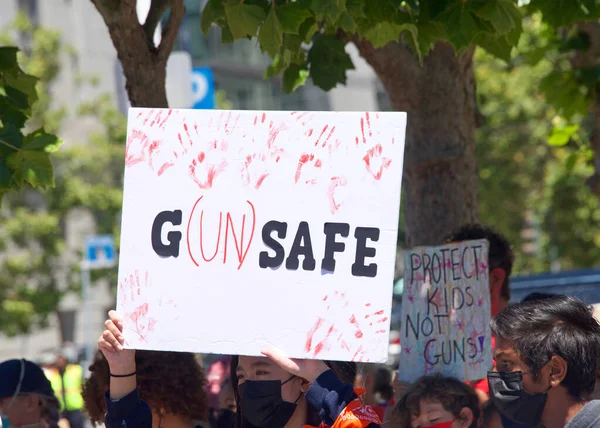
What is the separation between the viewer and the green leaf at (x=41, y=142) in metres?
→ 3.77

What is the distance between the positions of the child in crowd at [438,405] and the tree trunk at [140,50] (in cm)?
171

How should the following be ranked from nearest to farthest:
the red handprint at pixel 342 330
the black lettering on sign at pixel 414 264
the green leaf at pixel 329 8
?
the red handprint at pixel 342 330 → the green leaf at pixel 329 8 → the black lettering on sign at pixel 414 264

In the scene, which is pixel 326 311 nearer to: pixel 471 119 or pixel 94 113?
pixel 471 119

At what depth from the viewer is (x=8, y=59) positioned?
13.7 ft

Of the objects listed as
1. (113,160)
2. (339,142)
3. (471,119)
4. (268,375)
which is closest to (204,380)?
(268,375)

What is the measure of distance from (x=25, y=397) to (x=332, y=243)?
6.98 feet

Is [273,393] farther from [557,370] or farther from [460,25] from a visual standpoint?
[460,25]

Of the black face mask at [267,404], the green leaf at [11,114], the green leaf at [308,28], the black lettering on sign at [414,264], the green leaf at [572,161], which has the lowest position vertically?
the black face mask at [267,404]

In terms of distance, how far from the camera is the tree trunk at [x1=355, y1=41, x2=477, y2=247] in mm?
5164

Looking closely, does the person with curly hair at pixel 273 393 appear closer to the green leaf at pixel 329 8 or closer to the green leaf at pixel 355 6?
the green leaf at pixel 329 8

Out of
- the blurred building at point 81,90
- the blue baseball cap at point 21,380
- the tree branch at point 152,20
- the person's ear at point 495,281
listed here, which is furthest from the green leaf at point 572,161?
the blurred building at point 81,90

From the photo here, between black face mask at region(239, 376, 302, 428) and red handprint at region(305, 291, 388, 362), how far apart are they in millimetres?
346

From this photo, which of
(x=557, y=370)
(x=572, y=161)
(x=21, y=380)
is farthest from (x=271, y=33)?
(x=572, y=161)

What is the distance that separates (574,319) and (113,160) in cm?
2250
